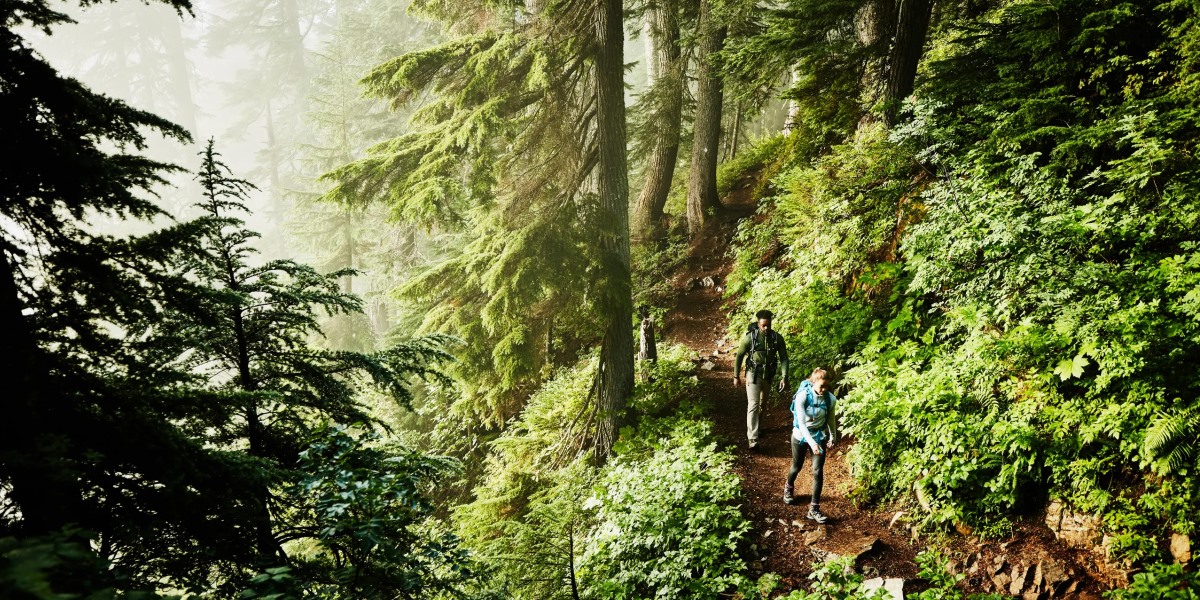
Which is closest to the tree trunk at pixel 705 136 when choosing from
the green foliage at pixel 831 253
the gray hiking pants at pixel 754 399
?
the green foliage at pixel 831 253

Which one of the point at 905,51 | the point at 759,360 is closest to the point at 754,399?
the point at 759,360

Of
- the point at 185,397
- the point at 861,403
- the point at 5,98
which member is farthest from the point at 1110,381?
the point at 5,98

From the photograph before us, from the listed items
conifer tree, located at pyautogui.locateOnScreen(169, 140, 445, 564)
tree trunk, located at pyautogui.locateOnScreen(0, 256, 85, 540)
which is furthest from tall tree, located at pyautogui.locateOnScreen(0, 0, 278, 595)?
conifer tree, located at pyautogui.locateOnScreen(169, 140, 445, 564)

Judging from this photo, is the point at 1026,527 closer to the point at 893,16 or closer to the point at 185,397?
the point at 185,397

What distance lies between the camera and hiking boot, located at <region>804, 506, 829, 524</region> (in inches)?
234

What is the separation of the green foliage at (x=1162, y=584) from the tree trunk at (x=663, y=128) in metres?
11.7

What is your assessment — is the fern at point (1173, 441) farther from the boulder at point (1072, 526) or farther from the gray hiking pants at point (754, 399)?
the gray hiking pants at point (754, 399)

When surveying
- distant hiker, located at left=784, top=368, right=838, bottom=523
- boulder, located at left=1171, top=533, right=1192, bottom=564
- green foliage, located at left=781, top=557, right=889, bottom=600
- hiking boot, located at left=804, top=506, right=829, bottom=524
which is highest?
distant hiker, located at left=784, top=368, right=838, bottom=523

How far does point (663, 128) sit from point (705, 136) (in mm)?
1302

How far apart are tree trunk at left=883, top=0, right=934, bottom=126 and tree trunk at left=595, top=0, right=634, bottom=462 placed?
454 cm

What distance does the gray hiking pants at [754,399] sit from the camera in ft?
24.9

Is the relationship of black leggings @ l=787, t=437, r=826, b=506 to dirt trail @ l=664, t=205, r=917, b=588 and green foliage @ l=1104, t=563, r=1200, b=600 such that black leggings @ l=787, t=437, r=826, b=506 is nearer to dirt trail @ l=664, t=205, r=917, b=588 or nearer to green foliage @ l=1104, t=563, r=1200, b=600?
dirt trail @ l=664, t=205, r=917, b=588

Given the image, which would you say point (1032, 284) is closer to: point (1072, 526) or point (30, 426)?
point (1072, 526)

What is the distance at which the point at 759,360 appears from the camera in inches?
299
